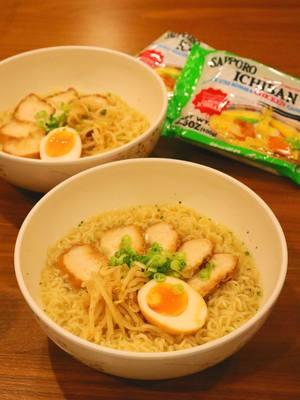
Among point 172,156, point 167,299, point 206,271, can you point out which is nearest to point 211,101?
point 172,156

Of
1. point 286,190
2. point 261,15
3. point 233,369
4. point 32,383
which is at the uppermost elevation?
point 261,15

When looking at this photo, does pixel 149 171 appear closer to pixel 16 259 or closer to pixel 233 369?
pixel 16 259

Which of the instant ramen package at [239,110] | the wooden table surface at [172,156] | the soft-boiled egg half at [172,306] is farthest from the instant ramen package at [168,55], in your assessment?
the soft-boiled egg half at [172,306]

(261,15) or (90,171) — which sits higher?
(261,15)

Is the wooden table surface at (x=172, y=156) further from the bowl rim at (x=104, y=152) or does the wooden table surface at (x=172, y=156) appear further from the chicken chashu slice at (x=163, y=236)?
the chicken chashu slice at (x=163, y=236)

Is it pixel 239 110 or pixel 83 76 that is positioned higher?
pixel 239 110

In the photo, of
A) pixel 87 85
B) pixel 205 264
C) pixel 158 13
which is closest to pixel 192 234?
pixel 205 264

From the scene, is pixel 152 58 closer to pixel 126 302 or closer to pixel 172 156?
pixel 172 156
